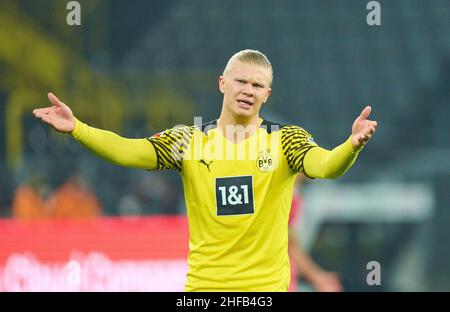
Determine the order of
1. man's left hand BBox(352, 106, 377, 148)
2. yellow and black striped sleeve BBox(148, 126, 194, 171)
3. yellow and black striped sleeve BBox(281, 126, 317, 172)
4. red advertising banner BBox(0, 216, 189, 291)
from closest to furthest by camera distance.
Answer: man's left hand BBox(352, 106, 377, 148) → yellow and black striped sleeve BBox(281, 126, 317, 172) → yellow and black striped sleeve BBox(148, 126, 194, 171) → red advertising banner BBox(0, 216, 189, 291)

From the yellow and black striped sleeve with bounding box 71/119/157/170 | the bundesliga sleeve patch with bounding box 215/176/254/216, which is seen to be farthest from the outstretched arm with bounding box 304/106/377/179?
the yellow and black striped sleeve with bounding box 71/119/157/170

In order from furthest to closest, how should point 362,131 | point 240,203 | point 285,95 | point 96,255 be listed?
point 285,95 < point 96,255 < point 240,203 < point 362,131

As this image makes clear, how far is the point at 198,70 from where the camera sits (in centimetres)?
1778

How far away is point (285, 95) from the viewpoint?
1675 centimetres

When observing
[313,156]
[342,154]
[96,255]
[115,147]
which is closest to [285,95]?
[96,255]

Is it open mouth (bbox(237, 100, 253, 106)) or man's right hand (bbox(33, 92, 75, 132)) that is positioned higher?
open mouth (bbox(237, 100, 253, 106))

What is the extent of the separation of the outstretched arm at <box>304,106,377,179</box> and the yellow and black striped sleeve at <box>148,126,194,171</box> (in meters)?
0.65

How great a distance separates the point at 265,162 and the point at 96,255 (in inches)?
194

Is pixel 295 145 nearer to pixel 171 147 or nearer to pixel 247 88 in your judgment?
pixel 247 88

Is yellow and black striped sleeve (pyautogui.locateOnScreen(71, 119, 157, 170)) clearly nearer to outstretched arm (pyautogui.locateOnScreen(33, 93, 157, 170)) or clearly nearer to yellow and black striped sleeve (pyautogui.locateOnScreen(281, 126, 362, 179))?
outstretched arm (pyautogui.locateOnScreen(33, 93, 157, 170))

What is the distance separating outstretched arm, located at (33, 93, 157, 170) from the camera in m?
4.68

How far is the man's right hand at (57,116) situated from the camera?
183 inches

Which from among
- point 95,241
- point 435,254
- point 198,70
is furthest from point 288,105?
point 95,241
